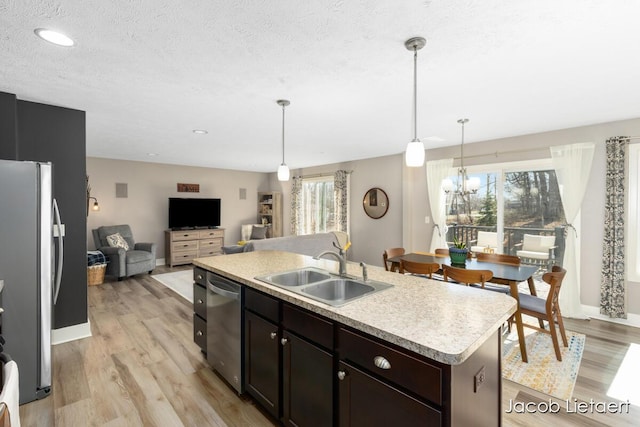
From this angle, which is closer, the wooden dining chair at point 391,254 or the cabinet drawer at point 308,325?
the cabinet drawer at point 308,325

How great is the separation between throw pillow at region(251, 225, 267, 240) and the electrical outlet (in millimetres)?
6974

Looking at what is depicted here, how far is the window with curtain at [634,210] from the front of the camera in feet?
11.4

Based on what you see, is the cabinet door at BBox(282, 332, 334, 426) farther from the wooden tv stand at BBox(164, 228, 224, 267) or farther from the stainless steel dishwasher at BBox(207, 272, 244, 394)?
the wooden tv stand at BBox(164, 228, 224, 267)

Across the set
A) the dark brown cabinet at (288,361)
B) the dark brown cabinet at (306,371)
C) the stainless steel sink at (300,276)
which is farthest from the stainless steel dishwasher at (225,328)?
the dark brown cabinet at (306,371)

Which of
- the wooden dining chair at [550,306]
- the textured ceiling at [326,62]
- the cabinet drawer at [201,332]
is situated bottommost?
the cabinet drawer at [201,332]

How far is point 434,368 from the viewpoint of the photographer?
3.67ft

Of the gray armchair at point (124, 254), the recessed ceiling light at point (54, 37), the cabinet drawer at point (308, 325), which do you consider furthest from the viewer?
the gray armchair at point (124, 254)

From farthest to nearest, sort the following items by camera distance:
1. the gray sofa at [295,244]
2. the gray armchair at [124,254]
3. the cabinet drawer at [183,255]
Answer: the cabinet drawer at [183,255], the gray armchair at [124,254], the gray sofa at [295,244]

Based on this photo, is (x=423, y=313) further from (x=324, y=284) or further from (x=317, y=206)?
(x=317, y=206)

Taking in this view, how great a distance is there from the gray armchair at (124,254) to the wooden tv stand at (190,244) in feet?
2.46

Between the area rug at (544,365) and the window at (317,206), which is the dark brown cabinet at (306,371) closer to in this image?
the area rug at (544,365)

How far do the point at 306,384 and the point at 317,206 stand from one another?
20.3 feet

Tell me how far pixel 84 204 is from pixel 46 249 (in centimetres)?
112

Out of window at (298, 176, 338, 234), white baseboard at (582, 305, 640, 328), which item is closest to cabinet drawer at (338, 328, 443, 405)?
white baseboard at (582, 305, 640, 328)
